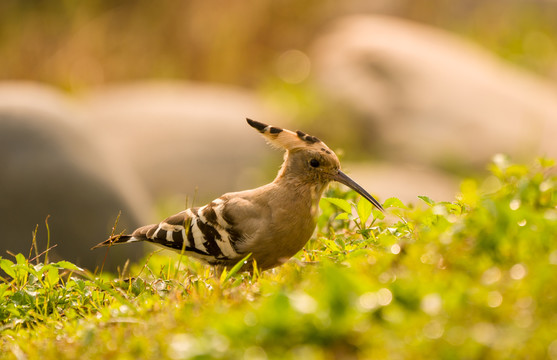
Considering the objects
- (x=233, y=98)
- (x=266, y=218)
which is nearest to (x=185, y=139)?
(x=233, y=98)

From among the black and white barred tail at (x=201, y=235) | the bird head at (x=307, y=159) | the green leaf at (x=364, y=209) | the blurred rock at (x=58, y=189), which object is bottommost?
the blurred rock at (x=58, y=189)

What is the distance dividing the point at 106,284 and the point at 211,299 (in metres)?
0.73

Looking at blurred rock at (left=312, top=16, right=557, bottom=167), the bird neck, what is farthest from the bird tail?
blurred rock at (left=312, top=16, right=557, bottom=167)

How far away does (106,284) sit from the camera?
346 centimetres

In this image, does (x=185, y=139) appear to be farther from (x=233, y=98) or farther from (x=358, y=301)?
(x=358, y=301)

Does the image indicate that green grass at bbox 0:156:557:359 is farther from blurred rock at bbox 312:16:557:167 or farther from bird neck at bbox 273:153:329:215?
blurred rock at bbox 312:16:557:167

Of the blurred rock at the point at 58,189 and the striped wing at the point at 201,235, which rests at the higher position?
the striped wing at the point at 201,235

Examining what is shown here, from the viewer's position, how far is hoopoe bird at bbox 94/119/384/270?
3.51 metres

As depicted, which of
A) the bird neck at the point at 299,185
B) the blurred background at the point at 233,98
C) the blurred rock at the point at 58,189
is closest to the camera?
the bird neck at the point at 299,185

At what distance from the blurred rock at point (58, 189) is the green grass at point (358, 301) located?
209 cm

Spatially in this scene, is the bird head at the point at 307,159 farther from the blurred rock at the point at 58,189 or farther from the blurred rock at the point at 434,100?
the blurred rock at the point at 434,100

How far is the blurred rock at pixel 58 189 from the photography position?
555 cm

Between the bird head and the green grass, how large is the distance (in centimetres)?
32

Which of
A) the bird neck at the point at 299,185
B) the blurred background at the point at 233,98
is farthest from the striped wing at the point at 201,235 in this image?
the blurred background at the point at 233,98
